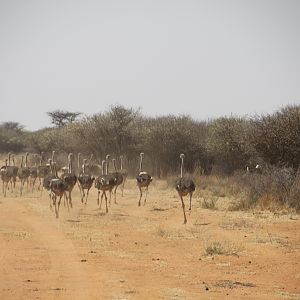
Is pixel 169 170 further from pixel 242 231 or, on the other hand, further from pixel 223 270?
pixel 223 270

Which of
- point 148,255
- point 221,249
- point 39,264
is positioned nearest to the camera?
point 39,264

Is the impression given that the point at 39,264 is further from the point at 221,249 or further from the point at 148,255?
the point at 221,249

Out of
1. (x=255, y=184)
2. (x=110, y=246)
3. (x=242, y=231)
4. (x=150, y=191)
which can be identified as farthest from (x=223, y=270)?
(x=150, y=191)

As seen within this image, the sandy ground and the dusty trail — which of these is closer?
the dusty trail

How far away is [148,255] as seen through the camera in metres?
11.8

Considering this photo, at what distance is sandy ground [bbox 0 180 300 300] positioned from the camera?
29.3 ft

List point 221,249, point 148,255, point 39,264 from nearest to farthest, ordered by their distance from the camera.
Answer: point 39,264, point 148,255, point 221,249

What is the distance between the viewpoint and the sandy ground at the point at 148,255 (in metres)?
8.93

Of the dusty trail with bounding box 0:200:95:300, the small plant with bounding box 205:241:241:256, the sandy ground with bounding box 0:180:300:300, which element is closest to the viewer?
the dusty trail with bounding box 0:200:95:300

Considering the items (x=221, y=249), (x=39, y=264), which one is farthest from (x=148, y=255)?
(x=39, y=264)

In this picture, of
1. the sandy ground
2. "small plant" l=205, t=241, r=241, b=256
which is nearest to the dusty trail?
the sandy ground

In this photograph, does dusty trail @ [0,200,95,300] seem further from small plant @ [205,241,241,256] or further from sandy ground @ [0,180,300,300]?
small plant @ [205,241,241,256]

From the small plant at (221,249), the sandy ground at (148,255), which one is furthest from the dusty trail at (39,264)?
the small plant at (221,249)

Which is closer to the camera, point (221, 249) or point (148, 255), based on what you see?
point (148, 255)
